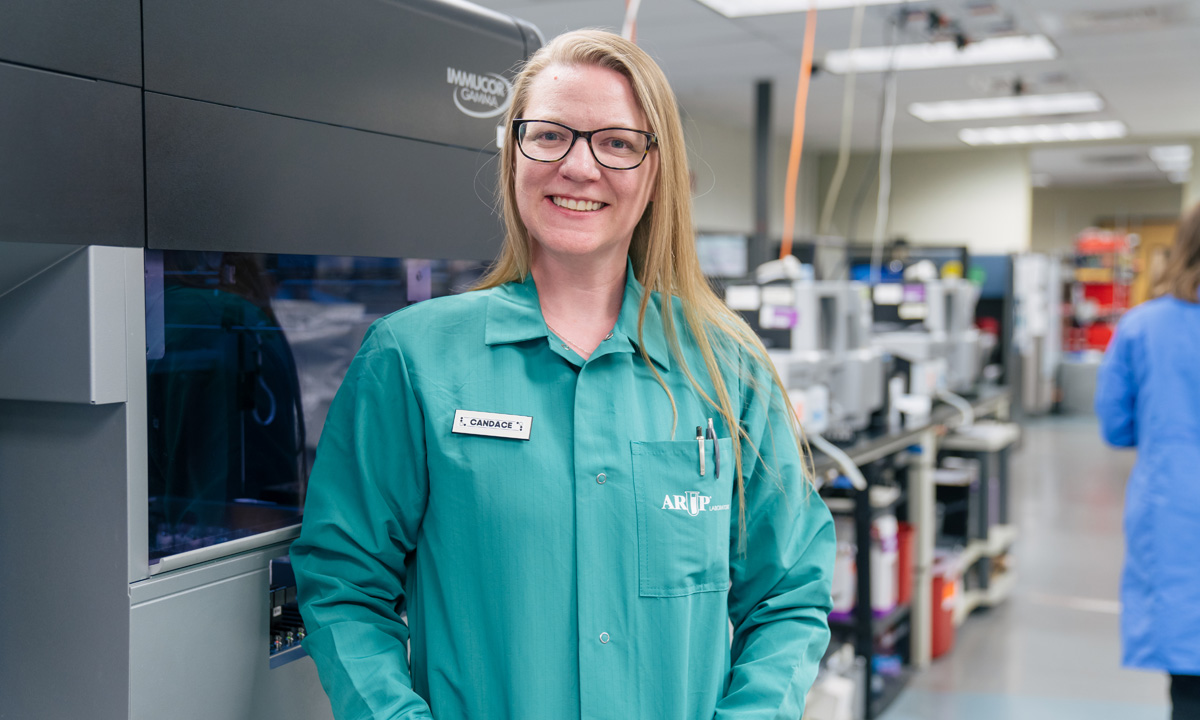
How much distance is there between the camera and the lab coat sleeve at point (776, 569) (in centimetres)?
108

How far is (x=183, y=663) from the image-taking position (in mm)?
935

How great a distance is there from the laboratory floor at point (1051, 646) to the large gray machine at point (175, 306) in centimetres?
262

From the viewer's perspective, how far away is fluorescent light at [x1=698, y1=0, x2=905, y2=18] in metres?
4.84

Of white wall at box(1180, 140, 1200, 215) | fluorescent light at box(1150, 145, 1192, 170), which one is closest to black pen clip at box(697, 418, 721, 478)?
white wall at box(1180, 140, 1200, 215)

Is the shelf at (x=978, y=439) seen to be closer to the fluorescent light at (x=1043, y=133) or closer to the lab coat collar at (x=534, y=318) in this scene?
the lab coat collar at (x=534, y=318)

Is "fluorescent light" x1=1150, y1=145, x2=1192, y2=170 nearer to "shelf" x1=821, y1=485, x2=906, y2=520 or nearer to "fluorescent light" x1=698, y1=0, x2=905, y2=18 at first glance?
"fluorescent light" x1=698, y1=0, x2=905, y2=18

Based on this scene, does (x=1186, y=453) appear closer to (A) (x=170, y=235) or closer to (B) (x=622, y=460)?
(B) (x=622, y=460)

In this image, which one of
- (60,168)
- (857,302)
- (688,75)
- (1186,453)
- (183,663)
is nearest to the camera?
(60,168)

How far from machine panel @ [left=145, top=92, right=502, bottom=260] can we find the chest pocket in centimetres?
42

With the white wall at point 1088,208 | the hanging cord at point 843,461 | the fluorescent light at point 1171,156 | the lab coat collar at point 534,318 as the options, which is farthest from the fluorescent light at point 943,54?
the white wall at point 1088,208

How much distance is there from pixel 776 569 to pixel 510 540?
323 millimetres

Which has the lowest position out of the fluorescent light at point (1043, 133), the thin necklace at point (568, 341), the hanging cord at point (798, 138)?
the thin necklace at point (568, 341)

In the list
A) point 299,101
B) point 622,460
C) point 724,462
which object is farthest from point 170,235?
point 724,462

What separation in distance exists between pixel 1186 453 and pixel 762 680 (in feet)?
4.82
